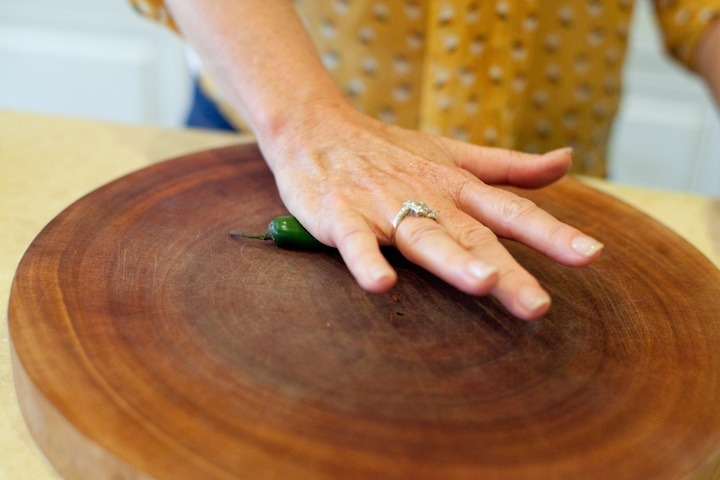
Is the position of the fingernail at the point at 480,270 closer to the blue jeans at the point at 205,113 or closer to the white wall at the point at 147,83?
the blue jeans at the point at 205,113

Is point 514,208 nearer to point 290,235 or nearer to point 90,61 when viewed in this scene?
point 290,235

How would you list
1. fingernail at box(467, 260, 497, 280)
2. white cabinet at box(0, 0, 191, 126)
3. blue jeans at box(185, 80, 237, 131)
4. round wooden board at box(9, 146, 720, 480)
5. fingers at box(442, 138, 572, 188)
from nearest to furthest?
round wooden board at box(9, 146, 720, 480) < fingernail at box(467, 260, 497, 280) < fingers at box(442, 138, 572, 188) < blue jeans at box(185, 80, 237, 131) < white cabinet at box(0, 0, 191, 126)

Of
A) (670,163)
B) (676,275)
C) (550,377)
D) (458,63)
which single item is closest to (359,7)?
(458,63)

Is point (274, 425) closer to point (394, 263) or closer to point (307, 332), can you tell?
point (307, 332)

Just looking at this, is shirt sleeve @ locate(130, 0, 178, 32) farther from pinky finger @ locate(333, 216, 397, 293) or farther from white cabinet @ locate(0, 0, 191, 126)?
white cabinet @ locate(0, 0, 191, 126)

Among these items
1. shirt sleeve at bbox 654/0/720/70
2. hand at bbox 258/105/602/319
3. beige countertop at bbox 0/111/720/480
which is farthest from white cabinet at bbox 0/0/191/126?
hand at bbox 258/105/602/319
